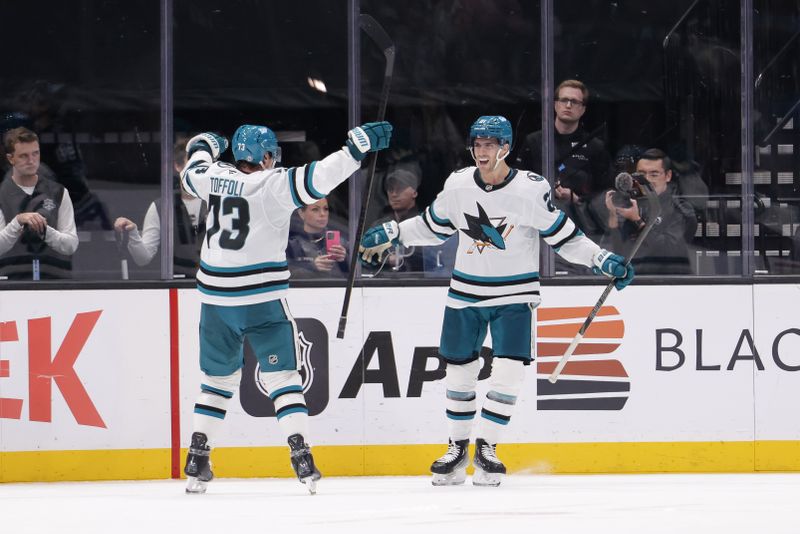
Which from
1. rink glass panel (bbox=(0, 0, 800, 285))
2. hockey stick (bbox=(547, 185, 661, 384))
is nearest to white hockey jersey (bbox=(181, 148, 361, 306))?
rink glass panel (bbox=(0, 0, 800, 285))

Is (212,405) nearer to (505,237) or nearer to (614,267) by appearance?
(505,237)

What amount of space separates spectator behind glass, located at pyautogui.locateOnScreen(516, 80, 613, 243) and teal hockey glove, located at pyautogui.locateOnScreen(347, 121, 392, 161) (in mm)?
1066

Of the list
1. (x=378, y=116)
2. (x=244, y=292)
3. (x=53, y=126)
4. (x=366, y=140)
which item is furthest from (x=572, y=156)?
(x=53, y=126)

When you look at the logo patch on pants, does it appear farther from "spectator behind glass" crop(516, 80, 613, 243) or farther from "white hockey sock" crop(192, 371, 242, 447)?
"spectator behind glass" crop(516, 80, 613, 243)

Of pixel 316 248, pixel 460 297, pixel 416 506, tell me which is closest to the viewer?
pixel 416 506

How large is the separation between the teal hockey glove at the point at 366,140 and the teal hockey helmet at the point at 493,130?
469mm

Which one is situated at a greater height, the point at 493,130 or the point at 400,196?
the point at 493,130

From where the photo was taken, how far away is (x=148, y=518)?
14.1ft

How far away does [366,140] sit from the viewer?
4.74 m

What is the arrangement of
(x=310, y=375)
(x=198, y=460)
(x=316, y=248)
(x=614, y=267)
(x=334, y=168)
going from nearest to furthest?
(x=334, y=168) < (x=198, y=460) < (x=614, y=267) < (x=310, y=375) < (x=316, y=248)

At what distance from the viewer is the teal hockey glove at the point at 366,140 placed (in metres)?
4.73

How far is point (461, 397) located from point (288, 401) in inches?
28.0

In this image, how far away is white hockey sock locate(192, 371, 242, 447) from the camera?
16.1ft

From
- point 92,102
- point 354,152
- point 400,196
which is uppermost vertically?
point 92,102
